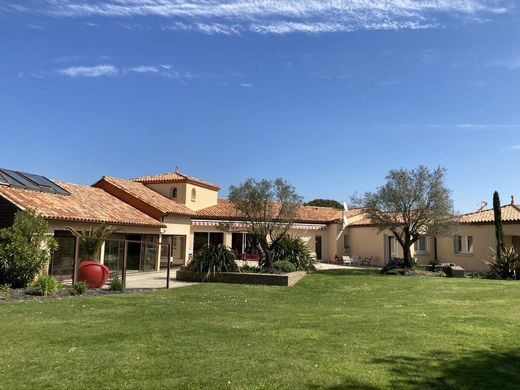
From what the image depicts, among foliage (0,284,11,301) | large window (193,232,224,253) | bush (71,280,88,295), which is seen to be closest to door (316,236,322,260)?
large window (193,232,224,253)

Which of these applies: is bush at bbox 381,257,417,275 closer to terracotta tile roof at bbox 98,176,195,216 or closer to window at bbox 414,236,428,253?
window at bbox 414,236,428,253

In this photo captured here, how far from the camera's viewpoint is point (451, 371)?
8172 millimetres

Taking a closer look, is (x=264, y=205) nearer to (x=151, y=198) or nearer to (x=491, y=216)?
(x=151, y=198)

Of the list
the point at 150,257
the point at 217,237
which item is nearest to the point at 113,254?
the point at 150,257

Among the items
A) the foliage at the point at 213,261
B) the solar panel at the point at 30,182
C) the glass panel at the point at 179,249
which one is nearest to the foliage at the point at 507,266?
the foliage at the point at 213,261

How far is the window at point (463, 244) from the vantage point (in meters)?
39.2

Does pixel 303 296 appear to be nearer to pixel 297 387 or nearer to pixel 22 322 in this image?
pixel 22 322

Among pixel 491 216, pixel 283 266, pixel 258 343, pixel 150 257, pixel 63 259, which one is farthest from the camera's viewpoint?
pixel 491 216

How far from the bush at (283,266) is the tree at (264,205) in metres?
0.84

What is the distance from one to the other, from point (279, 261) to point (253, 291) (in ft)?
25.2

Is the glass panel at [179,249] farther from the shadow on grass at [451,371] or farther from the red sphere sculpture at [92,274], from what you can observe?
the shadow on grass at [451,371]

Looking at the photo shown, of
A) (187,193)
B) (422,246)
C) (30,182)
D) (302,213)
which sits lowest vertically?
(422,246)

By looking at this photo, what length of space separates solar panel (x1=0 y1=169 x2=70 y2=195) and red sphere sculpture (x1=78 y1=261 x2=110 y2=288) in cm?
983

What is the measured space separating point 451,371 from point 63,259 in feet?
79.0
